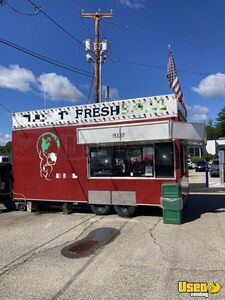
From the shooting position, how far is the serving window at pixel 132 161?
34.4 feet

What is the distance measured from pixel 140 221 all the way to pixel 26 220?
12.1ft

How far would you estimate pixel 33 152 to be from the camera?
12641 millimetres

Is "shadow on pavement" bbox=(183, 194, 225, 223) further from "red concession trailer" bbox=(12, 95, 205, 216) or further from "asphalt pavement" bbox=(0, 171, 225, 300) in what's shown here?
"red concession trailer" bbox=(12, 95, 205, 216)

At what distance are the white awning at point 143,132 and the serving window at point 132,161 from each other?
0.37 meters

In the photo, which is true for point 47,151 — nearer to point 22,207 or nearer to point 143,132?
point 22,207

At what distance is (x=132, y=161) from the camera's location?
1098cm

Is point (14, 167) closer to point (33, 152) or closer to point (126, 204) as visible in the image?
point (33, 152)

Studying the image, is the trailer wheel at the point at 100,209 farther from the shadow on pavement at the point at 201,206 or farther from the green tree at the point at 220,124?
the green tree at the point at 220,124

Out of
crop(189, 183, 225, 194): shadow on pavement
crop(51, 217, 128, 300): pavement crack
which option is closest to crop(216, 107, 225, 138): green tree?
crop(189, 183, 225, 194): shadow on pavement

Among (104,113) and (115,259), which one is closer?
(115,259)

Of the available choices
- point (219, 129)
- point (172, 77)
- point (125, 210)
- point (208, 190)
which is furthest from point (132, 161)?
point (219, 129)

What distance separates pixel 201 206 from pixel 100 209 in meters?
3.87

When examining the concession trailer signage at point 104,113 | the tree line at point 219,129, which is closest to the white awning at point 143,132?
the concession trailer signage at point 104,113

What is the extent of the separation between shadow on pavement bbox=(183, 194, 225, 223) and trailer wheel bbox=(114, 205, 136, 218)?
66.2 inches
